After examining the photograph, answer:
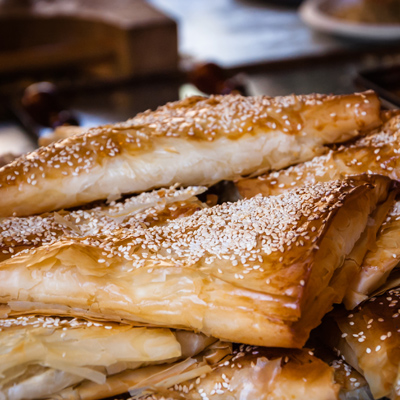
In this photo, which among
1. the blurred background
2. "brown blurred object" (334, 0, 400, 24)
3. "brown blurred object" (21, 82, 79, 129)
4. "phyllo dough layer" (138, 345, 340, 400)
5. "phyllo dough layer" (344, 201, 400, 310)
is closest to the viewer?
"phyllo dough layer" (138, 345, 340, 400)

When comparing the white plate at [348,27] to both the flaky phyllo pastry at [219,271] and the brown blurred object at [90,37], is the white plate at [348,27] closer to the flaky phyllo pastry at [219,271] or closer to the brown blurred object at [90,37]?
the brown blurred object at [90,37]

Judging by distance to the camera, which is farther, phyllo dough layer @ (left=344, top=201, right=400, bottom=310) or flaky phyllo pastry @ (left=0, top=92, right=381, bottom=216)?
flaky phyllo pastry @ (left=0, top=92, right=381, bottom=216)

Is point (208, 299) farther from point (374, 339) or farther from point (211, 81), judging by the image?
point (211, 81)

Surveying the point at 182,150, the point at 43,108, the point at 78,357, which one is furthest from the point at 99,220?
the point at 43,108

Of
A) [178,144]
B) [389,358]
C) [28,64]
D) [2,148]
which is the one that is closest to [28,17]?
[28,64]

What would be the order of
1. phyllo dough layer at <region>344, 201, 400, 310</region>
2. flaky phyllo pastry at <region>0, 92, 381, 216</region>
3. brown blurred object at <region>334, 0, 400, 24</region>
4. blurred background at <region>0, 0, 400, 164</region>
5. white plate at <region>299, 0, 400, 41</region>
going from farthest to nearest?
brown blurred object at <region>334, 0, 400, 24</region> → white plate at <region>299, 0, 400, 41</region> → blurred background at <region>0, 0, 400, 164</region> → flaky phyllo pastry at <region>0, 92, 381, 216</region> → phyllo dough layer at <region>344, 201, 400, 310</region>

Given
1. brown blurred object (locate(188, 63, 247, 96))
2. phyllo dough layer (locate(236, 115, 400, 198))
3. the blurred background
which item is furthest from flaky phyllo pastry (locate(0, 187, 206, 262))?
brown blurred object (locate(188, 63, 247, 96))

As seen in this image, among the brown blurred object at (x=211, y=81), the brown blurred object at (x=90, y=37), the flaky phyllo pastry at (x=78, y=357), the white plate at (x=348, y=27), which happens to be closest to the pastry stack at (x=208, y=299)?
the flaky phyllo pastry at (x=78, y=357)

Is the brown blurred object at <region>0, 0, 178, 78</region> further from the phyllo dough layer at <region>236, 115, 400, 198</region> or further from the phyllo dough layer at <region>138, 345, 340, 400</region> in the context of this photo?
the phyllo dough layer at <region>138, 345, 340, 400</region>
